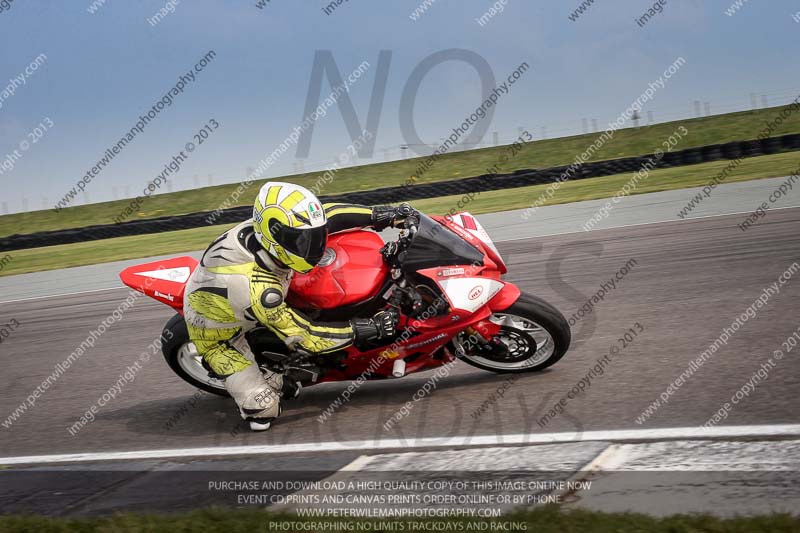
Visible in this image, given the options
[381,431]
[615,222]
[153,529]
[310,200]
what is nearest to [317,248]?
[310,200]

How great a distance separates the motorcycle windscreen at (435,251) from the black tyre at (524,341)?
442 mm

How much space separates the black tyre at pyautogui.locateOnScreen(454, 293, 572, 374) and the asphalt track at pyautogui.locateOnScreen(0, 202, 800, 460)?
4.5 inches

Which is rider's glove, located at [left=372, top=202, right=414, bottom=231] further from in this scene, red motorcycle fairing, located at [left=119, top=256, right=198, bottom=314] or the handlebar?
red motorcycle fairing, located at [left=119, top=256, right=198, bottom=314]

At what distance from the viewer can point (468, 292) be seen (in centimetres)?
549

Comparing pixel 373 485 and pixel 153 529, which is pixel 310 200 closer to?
pixel 373 485

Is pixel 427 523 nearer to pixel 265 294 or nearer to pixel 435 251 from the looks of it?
pixel 265 294

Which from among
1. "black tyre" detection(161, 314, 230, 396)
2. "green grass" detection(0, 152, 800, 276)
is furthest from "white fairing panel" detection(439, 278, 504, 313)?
"green grass" detection(0, 152, 800, 276)

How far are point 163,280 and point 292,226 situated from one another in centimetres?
151

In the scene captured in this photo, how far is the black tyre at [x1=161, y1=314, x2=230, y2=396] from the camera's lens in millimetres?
6086

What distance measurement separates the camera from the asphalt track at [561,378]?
5203 mm

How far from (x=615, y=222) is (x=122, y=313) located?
7.39m

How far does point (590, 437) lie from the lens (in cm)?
471

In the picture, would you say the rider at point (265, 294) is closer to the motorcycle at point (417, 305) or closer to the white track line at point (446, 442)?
the motorcycle at point (417, 305)

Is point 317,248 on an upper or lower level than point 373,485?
upper
